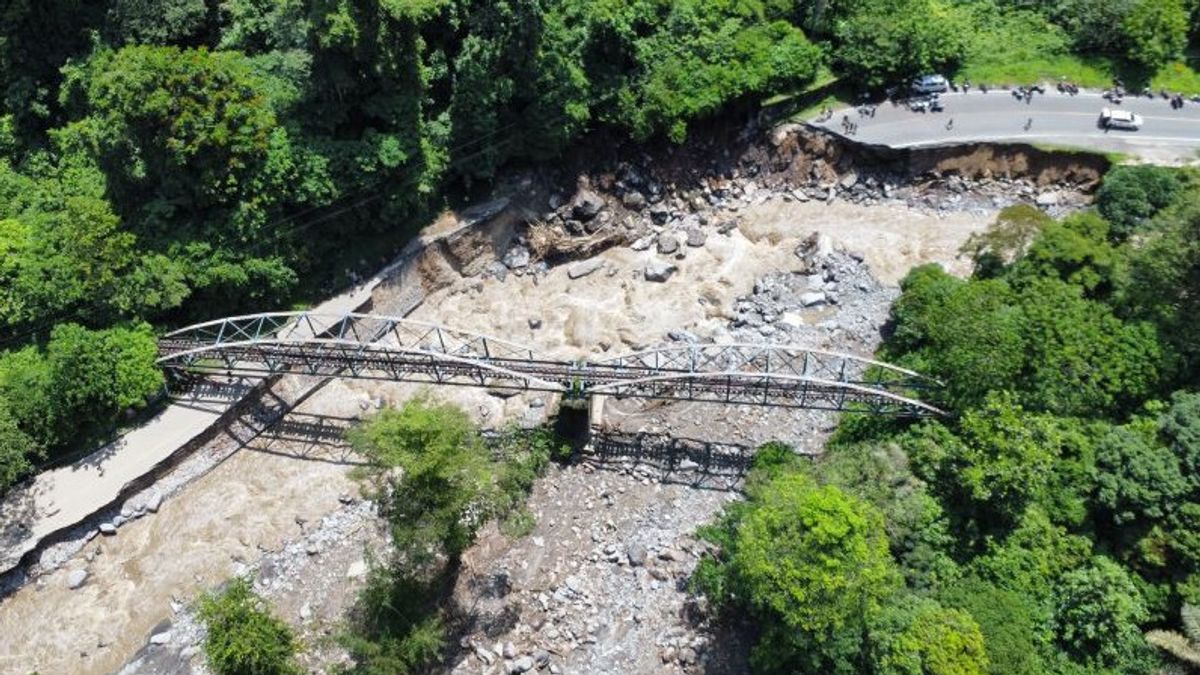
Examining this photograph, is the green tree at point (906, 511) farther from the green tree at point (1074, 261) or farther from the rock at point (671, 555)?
the green tree at point (1074, 261)

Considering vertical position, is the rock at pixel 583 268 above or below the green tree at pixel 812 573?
above

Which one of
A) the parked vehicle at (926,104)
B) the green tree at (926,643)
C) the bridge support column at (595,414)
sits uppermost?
the parked vehicle at (926,104)

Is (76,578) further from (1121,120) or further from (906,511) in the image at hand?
(1121,120)

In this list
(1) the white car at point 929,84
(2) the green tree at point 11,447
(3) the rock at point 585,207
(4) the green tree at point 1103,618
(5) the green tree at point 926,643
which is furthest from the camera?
(1) the white car at point 929,84

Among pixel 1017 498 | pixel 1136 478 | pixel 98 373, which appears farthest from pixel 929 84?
pixel 98 373

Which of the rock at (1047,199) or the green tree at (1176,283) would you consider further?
the rock at (1047,199)

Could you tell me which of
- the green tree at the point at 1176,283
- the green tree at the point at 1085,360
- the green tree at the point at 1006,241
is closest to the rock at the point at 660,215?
the green tree at the point at 1006,241

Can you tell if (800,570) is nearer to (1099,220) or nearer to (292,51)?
(1099,220)
